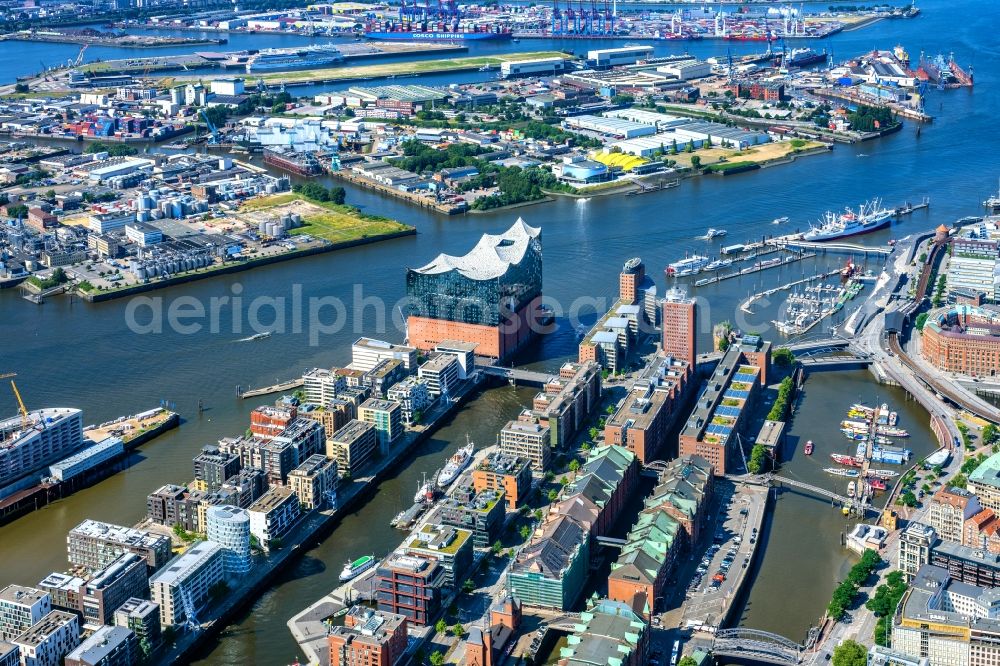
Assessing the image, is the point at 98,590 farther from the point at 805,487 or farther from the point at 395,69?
the point at 395,69

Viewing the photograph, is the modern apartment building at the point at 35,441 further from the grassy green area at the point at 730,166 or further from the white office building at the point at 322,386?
the grassy green area at the point at 730,166

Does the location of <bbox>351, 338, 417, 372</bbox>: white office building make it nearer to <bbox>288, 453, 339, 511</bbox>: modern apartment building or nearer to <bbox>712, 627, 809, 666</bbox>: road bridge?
<bbox>288, 453, 339, 511</bbox>: modern apartment building

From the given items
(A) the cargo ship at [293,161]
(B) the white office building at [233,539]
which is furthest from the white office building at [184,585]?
(A) the cargo ship at [293,161]

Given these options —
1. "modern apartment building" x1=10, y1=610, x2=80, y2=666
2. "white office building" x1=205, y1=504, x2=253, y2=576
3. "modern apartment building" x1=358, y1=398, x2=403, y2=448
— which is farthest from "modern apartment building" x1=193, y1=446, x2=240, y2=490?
"modern apartment building" x1=10, y1=610, x2=80, y2=666

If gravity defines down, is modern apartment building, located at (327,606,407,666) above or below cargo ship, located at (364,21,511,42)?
below

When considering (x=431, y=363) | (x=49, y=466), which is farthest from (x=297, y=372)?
(x=49, y=466)
